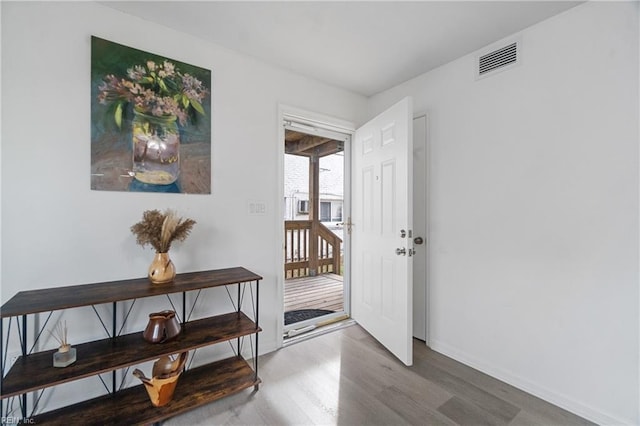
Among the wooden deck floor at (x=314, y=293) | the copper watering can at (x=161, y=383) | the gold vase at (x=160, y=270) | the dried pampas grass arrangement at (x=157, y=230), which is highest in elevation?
the dried pampas grass arrangement at (x=157, y=230)

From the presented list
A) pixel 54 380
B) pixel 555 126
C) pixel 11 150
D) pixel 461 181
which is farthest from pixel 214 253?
pixel 555 126

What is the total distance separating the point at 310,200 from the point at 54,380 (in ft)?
9.40

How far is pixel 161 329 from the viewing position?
167 centimetres

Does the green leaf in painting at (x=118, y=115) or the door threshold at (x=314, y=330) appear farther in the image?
the door threshold at (x=314, y=330)

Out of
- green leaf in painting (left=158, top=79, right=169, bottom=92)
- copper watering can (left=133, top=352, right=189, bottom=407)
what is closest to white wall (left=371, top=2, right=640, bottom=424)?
copper watering can (left=133, top=352, right=189, bottom=407)

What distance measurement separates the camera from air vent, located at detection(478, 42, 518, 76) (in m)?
1.99

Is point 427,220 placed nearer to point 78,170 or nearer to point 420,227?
point 420,227

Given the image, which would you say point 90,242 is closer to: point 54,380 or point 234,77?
point 54,380

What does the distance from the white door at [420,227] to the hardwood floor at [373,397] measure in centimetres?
37

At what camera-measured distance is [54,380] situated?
1323 mm

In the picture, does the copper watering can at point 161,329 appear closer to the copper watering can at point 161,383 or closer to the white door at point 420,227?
the copper watering can at point 161,383

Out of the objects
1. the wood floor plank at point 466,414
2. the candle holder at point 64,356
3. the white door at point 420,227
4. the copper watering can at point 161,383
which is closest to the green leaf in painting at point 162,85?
the candle holder at point 64,356

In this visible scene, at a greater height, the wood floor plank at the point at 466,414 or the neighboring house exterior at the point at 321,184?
the neighboring house exterior at the point at 321,184

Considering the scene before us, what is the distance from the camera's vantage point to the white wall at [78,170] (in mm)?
1551
